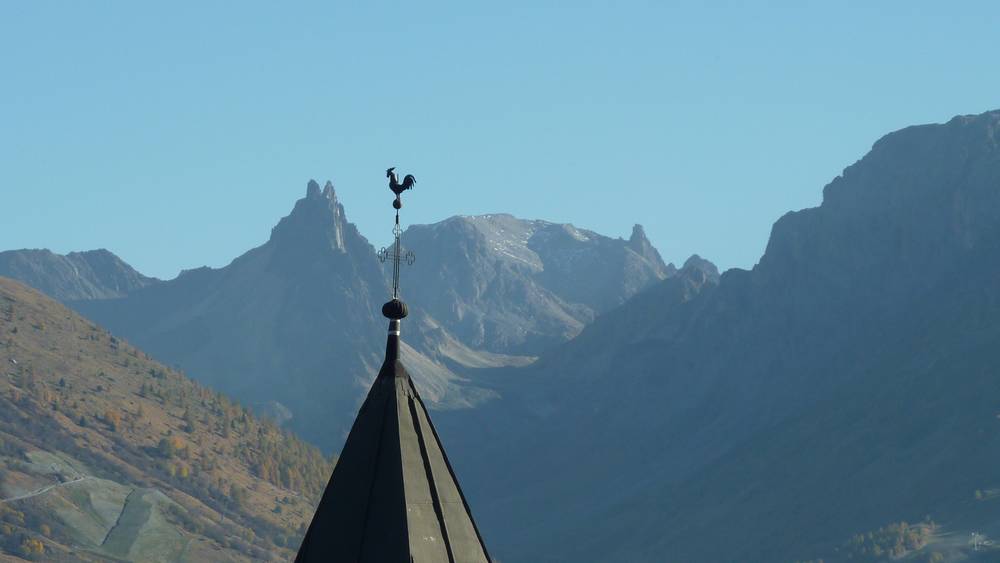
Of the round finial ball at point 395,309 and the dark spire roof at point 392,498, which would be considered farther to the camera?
the round finial ball at point 395,309

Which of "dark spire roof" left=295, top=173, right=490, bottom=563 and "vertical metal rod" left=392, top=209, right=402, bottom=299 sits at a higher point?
"vertical metal rod" left=392, top=209, right=402, bottom=299

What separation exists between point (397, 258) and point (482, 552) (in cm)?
348

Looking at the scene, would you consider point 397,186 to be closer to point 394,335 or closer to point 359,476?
point 394,335

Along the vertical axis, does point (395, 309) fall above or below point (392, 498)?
above

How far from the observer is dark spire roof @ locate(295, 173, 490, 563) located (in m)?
19.0

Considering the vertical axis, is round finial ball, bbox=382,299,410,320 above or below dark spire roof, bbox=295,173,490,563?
above

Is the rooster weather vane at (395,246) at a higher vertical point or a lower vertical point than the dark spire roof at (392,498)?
higher

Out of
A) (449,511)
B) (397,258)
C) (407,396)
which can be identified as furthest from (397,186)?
(449,511)

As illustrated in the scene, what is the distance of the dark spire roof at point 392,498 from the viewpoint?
1897 centimetres

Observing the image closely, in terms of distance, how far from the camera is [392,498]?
19.3m

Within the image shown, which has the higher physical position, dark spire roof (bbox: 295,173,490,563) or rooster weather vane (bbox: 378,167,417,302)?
rooster weather vane (bbox: 378,167,417,302)

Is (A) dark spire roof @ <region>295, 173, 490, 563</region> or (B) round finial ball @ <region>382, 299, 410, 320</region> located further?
(B) round finial ball @ <region>382, 299, 410, 320</region>

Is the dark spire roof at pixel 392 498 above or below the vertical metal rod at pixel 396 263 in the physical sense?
below

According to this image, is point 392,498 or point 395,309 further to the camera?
point 395,309
